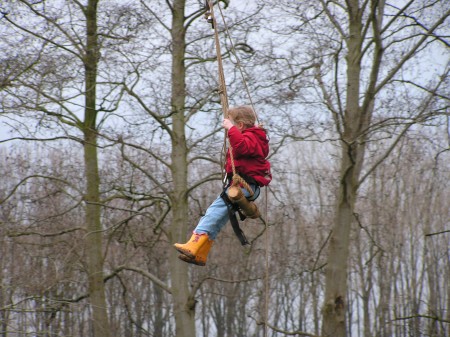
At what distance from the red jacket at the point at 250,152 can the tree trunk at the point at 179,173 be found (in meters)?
7.17

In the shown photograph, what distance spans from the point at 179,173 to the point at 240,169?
7.81 meters

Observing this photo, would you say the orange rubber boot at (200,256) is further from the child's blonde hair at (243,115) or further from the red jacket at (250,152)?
the child's blonde hair at (243,115)

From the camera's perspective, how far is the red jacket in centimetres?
505

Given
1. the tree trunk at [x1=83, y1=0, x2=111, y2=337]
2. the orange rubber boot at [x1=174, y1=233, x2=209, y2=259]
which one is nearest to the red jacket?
the orange rubber boot at [x1=174, y1=233, x2=209, y2=259]

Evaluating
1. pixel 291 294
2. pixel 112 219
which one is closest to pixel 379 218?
pixel 291 294

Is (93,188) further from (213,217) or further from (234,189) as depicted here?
(234,189)

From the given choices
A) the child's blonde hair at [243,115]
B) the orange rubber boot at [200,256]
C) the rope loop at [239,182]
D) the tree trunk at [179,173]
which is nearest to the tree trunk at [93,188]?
the tree trunk at [179,173]

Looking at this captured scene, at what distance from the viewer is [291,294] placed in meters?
31.6

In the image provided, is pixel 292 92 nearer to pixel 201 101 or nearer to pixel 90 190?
pixel 201 101

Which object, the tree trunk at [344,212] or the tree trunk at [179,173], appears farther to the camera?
the tree trunk at [179,173]

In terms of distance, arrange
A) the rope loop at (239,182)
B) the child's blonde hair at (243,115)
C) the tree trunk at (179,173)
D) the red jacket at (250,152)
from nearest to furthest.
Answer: the red jacket at (250,152) < the rope loop at (239,182) < the child's blonde hair at (243,115) < the tree trunk at (179,173)

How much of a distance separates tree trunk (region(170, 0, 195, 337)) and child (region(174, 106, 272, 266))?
713 cm

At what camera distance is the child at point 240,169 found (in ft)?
17.0

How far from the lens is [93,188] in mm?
12984
